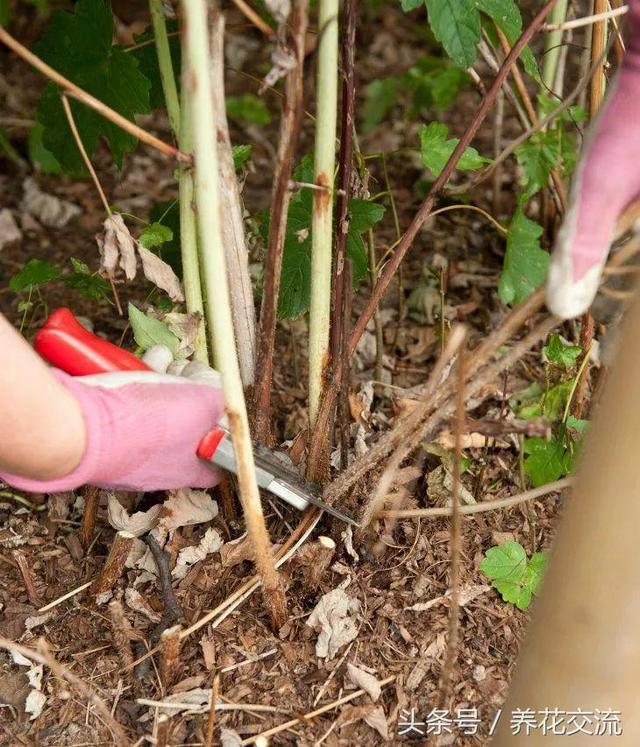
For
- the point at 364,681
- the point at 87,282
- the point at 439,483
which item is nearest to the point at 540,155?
the point at 439,483

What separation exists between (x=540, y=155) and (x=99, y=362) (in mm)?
818

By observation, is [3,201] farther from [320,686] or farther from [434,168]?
[320,686]

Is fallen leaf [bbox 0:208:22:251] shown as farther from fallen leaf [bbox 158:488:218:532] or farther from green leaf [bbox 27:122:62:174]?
fallen leaf [bbox 158:488:218:532]

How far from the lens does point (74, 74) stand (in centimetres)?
132

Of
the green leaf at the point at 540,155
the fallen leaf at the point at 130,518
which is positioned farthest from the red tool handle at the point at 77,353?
the green leaf at the point at 540,155

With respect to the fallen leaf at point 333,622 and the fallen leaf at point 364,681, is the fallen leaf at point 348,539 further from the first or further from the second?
the fallen leaf at point 364,681

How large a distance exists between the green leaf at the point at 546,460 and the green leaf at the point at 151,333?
0.59 m

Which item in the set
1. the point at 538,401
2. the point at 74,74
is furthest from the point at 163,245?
the point at 538,401

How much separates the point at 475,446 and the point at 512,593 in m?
0.31

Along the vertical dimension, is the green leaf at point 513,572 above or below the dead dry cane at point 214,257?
below

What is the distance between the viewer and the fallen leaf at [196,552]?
1.31 meters

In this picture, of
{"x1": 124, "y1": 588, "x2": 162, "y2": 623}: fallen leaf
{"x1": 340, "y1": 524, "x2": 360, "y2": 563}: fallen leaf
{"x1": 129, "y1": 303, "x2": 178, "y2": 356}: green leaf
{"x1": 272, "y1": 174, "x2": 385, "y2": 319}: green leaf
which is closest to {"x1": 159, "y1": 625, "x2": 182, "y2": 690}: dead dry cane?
{"x1": 124, "y1": 588, "x2": 162, "y2": 623}: fallen leaf

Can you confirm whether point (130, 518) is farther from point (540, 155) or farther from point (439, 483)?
point (540, 155)

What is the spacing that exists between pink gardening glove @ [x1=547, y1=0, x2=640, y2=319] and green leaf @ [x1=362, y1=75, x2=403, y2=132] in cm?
159
